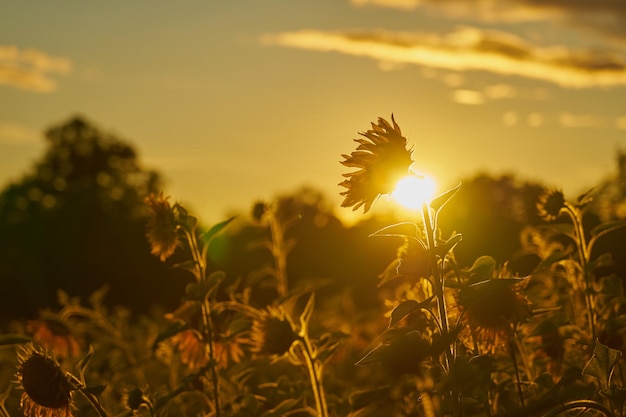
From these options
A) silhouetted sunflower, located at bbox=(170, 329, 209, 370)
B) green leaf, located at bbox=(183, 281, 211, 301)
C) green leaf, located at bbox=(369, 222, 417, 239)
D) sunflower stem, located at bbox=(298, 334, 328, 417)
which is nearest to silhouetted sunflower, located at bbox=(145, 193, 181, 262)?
green leaf, located at bbox=(183, 281, 211, 301)

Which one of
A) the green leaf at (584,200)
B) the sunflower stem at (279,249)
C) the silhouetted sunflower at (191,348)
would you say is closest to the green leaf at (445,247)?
the green leaf at (584,200)

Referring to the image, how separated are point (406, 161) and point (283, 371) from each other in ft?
15.7

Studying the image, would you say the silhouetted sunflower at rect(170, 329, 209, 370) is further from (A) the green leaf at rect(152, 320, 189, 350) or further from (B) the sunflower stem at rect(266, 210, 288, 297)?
(B) the sunflower stem at rect(266, 210, 288, 297)

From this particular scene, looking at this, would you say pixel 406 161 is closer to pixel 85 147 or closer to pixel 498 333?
pixel 498 333

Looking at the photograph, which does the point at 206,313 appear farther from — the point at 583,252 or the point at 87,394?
the point at 583,252

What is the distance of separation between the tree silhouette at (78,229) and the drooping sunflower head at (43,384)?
2974 centimetres

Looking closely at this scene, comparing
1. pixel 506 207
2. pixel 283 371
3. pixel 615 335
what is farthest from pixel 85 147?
pixel 615 335

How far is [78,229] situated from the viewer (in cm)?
4369

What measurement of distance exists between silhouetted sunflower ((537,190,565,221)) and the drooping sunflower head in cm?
222

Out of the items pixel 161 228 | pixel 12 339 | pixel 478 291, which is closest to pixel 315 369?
pixel 161 228

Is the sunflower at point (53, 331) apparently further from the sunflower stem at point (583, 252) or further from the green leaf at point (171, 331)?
the sunflower stem at point (583, 252)

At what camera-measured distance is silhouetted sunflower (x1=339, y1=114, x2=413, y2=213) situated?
8.79ft

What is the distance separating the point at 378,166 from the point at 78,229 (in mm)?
42508

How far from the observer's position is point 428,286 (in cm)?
340
